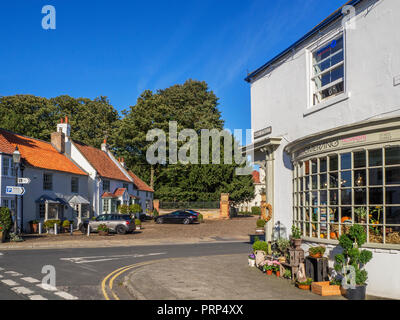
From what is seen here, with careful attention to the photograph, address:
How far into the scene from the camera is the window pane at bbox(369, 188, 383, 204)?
927 centimetres

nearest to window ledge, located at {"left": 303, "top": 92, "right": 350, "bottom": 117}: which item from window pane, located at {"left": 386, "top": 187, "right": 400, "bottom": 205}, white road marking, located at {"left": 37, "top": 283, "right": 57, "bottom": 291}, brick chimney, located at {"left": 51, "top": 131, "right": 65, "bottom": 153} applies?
window pane, located at {"left": 386, "top": 187, "right": 400, "bottom": 205}

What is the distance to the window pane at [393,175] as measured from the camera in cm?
896

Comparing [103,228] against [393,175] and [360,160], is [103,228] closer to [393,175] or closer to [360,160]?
[360,160]

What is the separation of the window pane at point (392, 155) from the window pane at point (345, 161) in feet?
3.33

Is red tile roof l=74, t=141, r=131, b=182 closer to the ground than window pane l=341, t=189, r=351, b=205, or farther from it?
farther from it

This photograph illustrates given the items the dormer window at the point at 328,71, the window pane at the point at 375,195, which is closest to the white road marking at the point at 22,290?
the window pane at the point at 375,195

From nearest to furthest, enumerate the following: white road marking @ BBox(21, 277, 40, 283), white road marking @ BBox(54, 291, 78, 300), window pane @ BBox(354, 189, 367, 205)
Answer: white road marking @ BBox(54, 291, 78, 300) → window pane @ BBox(354, 189, 367, 205) → white road marking @ BBox(21, 277, 40, 283)

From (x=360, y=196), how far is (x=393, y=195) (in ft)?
2.81

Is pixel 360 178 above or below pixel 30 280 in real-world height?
above

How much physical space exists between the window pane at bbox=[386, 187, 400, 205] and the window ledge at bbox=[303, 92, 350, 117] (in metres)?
2.68

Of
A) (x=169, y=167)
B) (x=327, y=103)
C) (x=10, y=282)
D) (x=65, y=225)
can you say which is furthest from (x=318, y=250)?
(x=169, y=167)

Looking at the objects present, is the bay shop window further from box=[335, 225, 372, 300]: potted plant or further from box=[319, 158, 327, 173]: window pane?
box=[335, 225, 372, 300]: potted plant

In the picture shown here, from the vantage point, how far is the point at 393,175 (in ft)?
29.7

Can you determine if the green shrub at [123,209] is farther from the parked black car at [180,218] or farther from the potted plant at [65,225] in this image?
the potted plant at [65,225]
